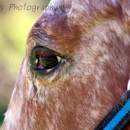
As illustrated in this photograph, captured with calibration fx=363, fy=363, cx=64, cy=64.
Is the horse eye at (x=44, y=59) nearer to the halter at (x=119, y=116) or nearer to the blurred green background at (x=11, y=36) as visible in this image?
the halter at (x=119, y=116)

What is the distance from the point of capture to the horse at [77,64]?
6.85ft

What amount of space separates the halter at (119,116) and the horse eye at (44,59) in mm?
457

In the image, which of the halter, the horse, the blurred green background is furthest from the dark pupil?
the blurred green background

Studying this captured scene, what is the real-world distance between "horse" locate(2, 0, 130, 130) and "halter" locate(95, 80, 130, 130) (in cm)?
4

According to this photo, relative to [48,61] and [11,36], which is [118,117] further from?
[11,36]

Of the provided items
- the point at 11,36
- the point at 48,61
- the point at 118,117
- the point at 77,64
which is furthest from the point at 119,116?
the point at 11,36

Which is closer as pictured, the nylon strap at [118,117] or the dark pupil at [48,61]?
the nylon strap at [118,117]

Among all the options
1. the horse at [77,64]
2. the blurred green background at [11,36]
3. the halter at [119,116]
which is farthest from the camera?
the blurred green background at [11,36]

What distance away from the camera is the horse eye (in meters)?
2.23

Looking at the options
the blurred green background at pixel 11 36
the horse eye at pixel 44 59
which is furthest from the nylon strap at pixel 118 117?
the blurred green background at pixel 11 36

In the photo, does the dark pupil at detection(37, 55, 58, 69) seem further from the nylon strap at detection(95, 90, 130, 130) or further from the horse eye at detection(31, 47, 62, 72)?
the nylon strap at detection(95, 90, 130, 130)

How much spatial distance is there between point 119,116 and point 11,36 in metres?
7.67

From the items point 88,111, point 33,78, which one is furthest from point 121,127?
point 33,78

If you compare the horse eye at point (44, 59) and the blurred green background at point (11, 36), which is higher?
the horse eye at point (44, 59)
